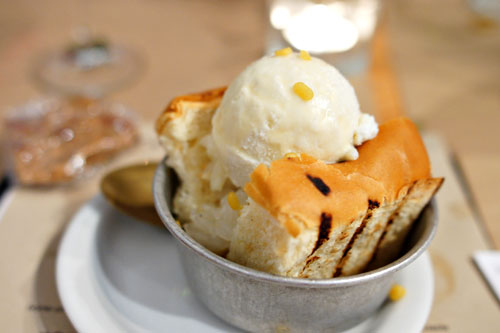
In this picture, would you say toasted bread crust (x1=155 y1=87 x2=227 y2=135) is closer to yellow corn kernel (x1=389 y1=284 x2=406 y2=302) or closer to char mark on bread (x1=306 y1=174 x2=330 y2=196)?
char mark on bread (x1=306 y1=174 x2=330 y2=196)

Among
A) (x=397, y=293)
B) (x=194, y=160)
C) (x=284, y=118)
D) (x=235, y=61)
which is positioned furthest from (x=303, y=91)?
(x=235, y=61)

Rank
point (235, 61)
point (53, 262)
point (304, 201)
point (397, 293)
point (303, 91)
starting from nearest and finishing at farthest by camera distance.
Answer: point (304, 201), point (303, 91), point (397, 293), point (53, 262), point (235, 61)

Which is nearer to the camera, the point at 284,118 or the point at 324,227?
the point at 324,227

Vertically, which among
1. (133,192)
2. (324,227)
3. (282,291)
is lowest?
(133,192)

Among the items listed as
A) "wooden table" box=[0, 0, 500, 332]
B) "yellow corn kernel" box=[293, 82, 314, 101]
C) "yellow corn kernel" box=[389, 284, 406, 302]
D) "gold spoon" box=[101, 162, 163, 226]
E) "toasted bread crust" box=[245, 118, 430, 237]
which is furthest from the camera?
"wooden table" box=[0, 0, 500, 332]

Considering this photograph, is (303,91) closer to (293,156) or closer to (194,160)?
(293,156)

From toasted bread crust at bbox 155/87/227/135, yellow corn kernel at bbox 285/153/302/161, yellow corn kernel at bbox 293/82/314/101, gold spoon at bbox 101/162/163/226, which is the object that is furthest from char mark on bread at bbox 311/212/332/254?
gold spoon at bbox 101/162/163/226

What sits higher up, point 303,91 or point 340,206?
point 303,91
